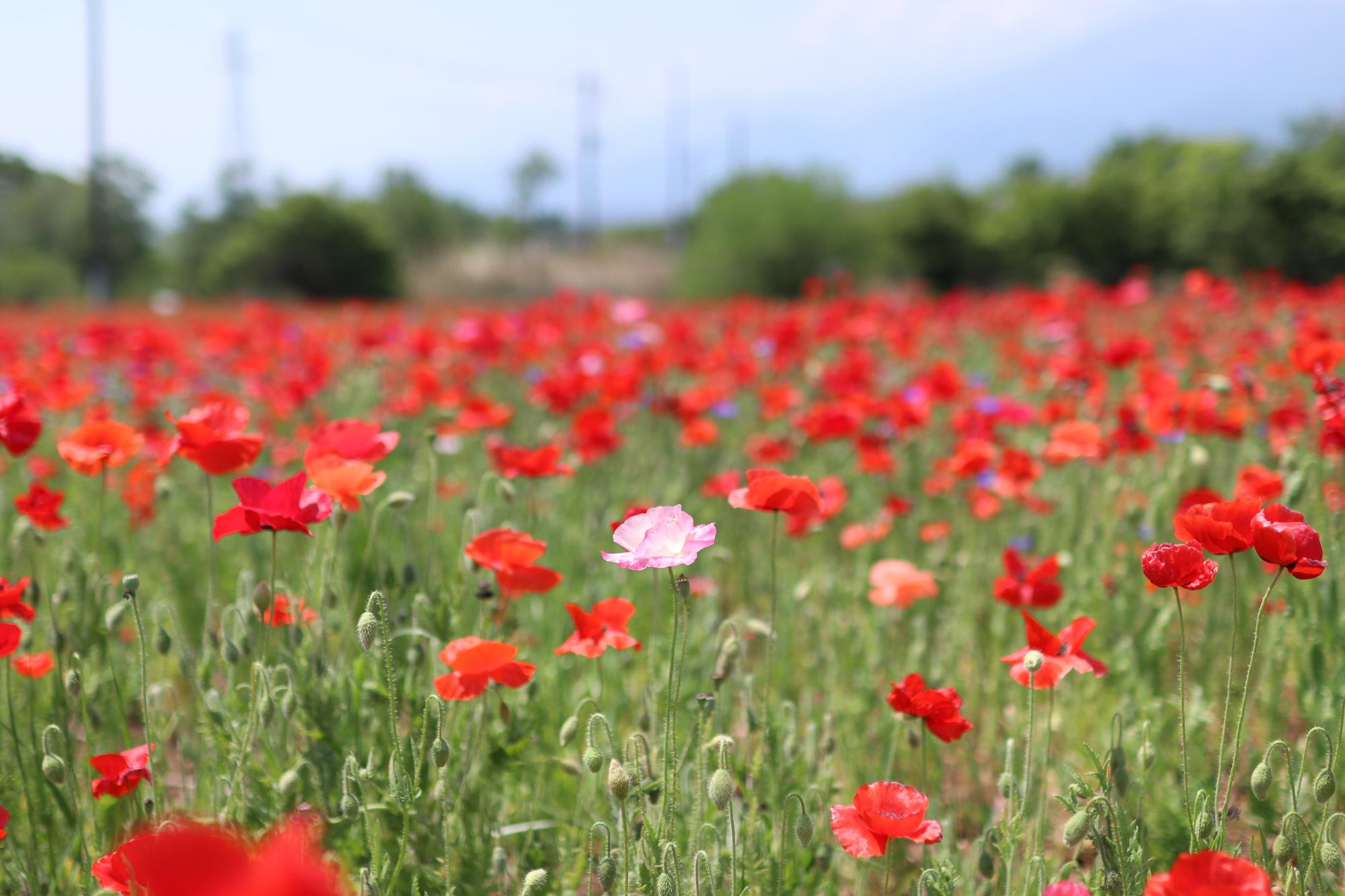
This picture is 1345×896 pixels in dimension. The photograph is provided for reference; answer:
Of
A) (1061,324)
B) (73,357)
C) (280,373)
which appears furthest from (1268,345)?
(73,357)

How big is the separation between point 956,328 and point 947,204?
1943 cm

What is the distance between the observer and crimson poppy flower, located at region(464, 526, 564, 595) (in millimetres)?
1462

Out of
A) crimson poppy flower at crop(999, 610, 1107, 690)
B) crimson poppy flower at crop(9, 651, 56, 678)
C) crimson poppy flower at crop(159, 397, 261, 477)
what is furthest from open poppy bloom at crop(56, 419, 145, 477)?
crimson poppy flower at crop(999, 610, 1107, 690)

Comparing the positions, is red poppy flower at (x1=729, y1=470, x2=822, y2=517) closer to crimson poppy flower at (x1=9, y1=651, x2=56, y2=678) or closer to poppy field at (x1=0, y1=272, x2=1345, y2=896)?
poppy field at (x1=0, y1=272, x2=1345, y2=896)

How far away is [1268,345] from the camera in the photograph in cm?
406

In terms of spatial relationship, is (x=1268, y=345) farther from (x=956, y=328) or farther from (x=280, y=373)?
(x=280, y=373)

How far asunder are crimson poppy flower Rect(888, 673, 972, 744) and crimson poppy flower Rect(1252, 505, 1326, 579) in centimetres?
43

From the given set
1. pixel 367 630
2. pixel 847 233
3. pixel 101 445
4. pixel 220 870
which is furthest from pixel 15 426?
pixel 847 233

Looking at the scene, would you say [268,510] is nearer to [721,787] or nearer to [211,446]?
[211,446]

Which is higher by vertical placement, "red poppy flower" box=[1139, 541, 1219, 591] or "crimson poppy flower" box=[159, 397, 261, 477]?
"crimson poppy flower" box=[159, 397, 261, 477]

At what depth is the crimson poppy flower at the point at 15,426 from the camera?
163 centimetres

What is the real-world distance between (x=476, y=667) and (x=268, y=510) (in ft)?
1.15

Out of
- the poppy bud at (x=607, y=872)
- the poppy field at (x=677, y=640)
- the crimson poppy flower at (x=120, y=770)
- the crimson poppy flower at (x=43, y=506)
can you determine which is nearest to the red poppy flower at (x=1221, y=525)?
the poppy field at (x=677, y=640)

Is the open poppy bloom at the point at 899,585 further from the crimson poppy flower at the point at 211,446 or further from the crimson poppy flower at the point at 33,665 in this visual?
the crimson poppy flower at the point at 33,665
